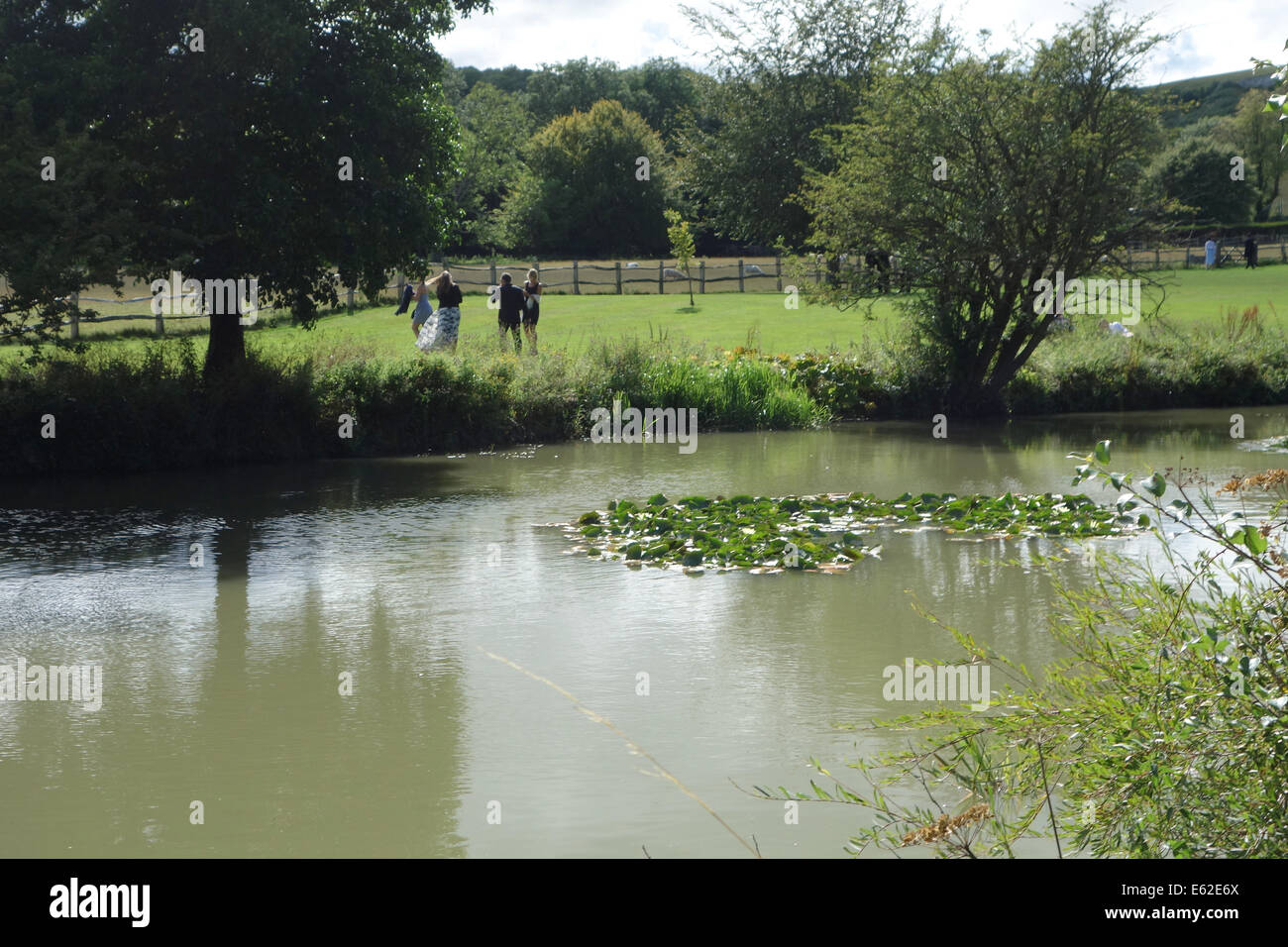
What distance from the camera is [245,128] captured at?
1767cm

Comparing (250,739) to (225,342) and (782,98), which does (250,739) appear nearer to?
(225,342)

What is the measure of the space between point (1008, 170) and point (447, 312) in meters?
10.6

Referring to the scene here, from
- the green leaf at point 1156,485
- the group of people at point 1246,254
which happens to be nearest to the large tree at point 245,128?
the green leaf at point 1156,485

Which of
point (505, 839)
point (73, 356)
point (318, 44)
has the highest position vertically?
point (318, 44)

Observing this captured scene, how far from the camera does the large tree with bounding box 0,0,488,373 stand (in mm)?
16766

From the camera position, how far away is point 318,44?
18203 millimetres

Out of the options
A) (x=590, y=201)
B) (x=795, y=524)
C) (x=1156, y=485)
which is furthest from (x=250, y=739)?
(x=590, y=201)

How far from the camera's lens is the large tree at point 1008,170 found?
21.7 meters

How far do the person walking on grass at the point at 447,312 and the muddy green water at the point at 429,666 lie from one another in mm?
A: 8978

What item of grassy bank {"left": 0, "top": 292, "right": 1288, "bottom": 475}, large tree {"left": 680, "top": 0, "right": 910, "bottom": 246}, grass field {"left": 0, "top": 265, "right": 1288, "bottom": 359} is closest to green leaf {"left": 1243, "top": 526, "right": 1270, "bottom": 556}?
grassy bank {"left": 0, "top": 292, "right": 1288, "bottom": 475}

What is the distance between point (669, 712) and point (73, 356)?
46.5 ft
